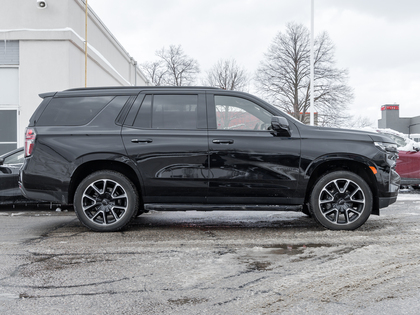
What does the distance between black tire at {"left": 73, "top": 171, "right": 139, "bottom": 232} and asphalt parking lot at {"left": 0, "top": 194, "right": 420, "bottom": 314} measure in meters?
0.19

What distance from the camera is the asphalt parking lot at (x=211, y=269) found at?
2.94 metres

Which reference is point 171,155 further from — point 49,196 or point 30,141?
point 30,141

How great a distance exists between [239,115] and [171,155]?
1.08 m

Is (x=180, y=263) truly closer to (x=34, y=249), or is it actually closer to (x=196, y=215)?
(x=34, y=249)

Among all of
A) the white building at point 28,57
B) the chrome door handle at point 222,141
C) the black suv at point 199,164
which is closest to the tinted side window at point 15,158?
the black suv at point 199,164

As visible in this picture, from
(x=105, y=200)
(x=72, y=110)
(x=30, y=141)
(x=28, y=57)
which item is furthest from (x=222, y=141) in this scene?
(x=28, y=57)

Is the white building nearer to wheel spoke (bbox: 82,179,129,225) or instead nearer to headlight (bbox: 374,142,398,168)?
wheel spoke (bbox: 82,179,129,225)

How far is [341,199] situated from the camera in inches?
218

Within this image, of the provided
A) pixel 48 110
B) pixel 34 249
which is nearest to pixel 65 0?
pixel 48 110

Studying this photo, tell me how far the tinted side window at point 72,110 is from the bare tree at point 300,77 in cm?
3217

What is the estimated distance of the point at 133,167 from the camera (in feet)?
18.0

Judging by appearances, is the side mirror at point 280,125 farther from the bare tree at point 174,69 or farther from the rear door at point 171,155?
the bare tree at point 174,69

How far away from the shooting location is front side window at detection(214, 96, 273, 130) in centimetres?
558

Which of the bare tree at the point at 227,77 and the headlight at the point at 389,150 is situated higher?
the bare tree at the point at 227,77
